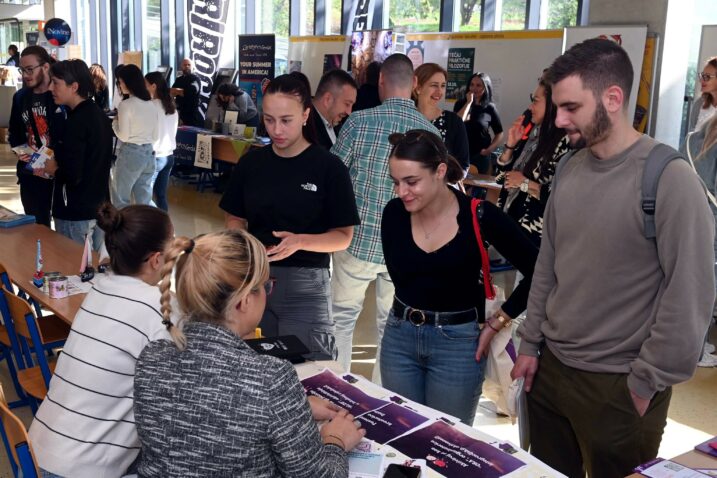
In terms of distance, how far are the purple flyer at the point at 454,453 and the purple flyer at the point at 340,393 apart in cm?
18

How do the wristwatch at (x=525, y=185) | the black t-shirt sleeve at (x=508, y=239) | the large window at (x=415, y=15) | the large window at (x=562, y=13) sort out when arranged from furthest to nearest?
the large window at (x=415, y=15)
the large window at (x=562, y=13)
the wristwatch at (x=525, y=185)
the black t-shirt sleeve at (x=508, y=239)

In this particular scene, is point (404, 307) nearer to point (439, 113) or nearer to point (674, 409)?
point (674, 409)

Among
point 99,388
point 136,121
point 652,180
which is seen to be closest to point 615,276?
point 652,180

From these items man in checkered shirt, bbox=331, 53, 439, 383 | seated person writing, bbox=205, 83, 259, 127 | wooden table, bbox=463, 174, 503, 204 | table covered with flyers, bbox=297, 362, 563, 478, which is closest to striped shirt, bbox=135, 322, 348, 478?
table covered with flyers, bbox=297, 362, 563, 478

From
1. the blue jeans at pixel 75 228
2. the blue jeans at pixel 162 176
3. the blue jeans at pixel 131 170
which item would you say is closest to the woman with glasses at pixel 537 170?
the blue jeans at pixel 75 228

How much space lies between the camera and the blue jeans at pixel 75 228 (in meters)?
4.59

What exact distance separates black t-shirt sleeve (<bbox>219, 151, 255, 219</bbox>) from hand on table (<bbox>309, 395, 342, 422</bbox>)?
3.74 feet

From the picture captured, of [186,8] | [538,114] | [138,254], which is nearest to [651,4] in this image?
[538,114]

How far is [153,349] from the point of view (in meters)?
1.53

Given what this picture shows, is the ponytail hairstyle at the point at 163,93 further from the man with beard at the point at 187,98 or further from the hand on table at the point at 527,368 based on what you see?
the hand on table at the point at 527,368

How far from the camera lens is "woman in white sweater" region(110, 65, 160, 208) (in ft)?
21.5

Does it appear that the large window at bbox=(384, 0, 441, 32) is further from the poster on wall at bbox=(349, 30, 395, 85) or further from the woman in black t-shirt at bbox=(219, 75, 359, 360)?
the woman in black t-shirt at bbox=(219, 75, 359, 360)

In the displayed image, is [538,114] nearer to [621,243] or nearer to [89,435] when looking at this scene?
[621,243]

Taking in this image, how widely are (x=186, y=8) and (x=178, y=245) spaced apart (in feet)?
47.1
